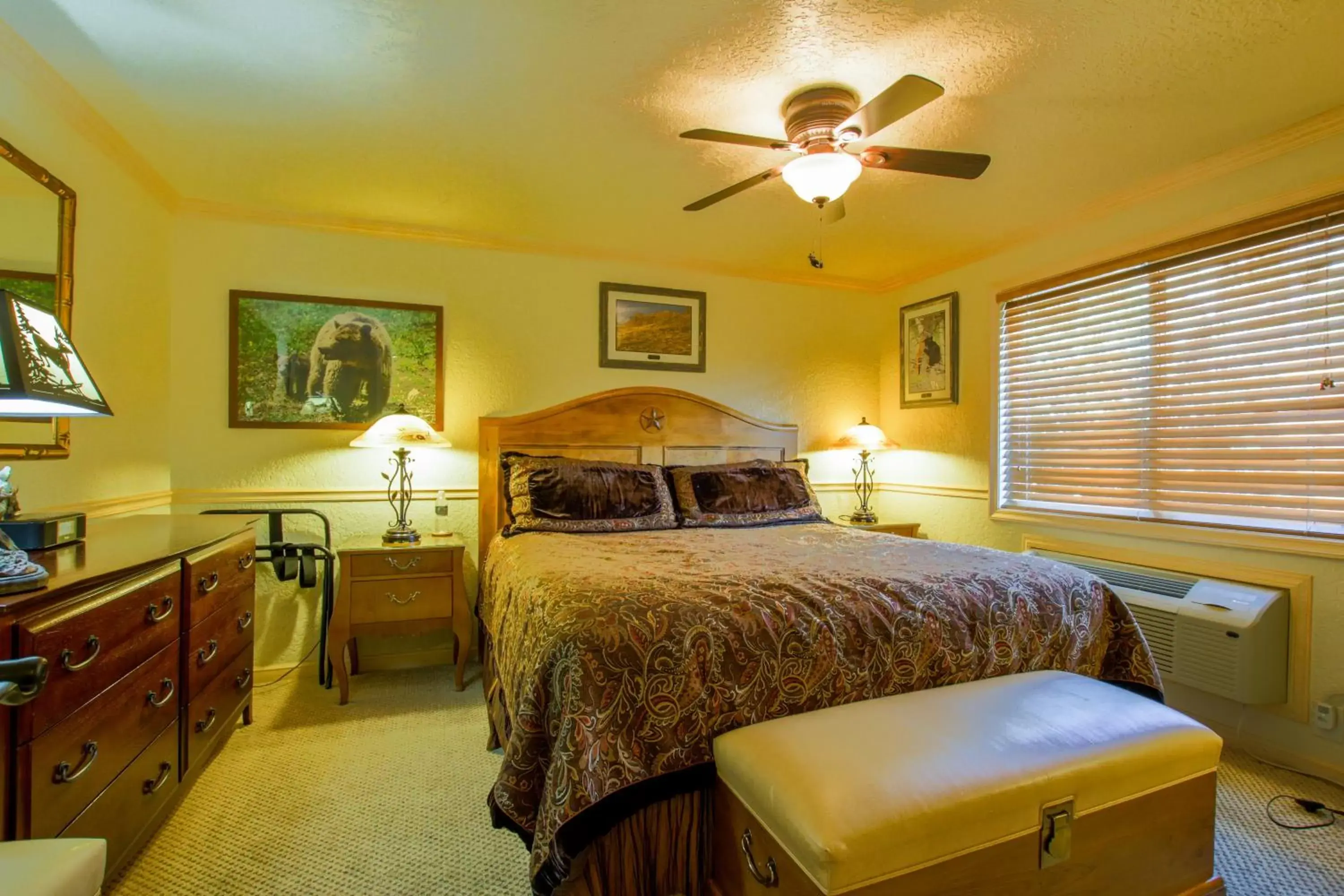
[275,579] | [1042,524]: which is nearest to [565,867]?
[275,579]

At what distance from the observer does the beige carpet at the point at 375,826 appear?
1.57m

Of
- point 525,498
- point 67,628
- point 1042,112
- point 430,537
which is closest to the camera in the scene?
point 67,628

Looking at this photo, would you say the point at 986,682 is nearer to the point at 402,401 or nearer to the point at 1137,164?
the point at 1137,164

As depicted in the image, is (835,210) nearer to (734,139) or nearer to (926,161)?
(926,161)

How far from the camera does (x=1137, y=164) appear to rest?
8.16 feet

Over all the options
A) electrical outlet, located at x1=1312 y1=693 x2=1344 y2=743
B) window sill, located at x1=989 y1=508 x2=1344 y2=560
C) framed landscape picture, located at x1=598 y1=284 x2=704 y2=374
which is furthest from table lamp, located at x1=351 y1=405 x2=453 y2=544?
electrical outlet, located at x1=1312 y1=693 x2=1344 y2=743

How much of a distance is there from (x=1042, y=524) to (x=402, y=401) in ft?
11.4

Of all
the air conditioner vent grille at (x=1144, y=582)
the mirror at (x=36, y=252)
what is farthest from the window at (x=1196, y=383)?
the mirror at (x=36, y=252)

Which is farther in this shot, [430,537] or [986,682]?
[430,537]

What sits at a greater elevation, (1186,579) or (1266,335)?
(1266,335)

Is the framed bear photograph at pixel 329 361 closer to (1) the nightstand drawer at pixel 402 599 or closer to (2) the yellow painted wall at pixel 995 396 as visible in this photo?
(1) the nightstand drawer at pixel 402 599

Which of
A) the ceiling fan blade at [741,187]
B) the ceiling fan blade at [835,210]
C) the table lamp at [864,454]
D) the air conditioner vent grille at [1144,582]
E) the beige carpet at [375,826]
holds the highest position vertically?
the ceiling fan blade at [835,210]

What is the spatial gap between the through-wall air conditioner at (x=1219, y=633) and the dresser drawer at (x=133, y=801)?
3.14 meters

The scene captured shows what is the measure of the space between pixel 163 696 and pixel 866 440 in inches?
137
